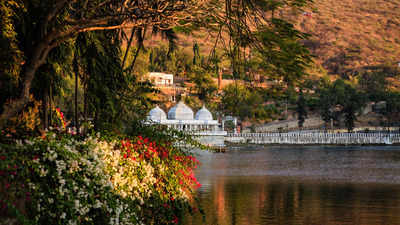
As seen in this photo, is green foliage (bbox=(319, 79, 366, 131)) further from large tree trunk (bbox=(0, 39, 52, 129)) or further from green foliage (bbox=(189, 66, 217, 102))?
large tree trunk (bbox=(0, 39, 52, 129))

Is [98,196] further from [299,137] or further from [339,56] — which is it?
[339,56]

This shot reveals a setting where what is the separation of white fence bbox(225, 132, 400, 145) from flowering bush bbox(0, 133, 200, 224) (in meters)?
61.0

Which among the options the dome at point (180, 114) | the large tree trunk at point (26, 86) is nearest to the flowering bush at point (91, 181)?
the large tree trunk at point (26, 86)

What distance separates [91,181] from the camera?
22.7ft

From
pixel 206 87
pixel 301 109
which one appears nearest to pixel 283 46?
pixel 301 109

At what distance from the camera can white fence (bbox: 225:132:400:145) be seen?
69500 mm

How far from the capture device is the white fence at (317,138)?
6950 cm

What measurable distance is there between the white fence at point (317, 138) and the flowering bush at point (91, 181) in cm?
6101

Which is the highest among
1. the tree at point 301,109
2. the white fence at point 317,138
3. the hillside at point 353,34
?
the hillside at point 353,34

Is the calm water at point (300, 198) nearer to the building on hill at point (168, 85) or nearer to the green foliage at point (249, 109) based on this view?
the green foliage at point (249, 109)

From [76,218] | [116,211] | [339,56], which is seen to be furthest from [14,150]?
[339,56]

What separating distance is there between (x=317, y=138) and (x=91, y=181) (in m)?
65.6

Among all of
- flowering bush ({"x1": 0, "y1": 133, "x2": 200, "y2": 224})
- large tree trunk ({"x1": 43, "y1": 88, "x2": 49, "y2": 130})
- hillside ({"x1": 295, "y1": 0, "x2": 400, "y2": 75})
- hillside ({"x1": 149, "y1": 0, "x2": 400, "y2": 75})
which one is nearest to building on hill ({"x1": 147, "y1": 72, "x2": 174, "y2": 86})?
hillside ({"x1": 149, "y1": 0, "x2": 400, "y2": 75})

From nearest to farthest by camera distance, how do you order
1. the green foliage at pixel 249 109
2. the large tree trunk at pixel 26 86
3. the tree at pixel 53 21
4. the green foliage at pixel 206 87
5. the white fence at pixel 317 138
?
the large tree trunk at pixel 26 86, the tree at pixel 53 21, the white fence at pixel 317 138, the green foliage at pixel 249 109, the green foliage at pixel 206 87
